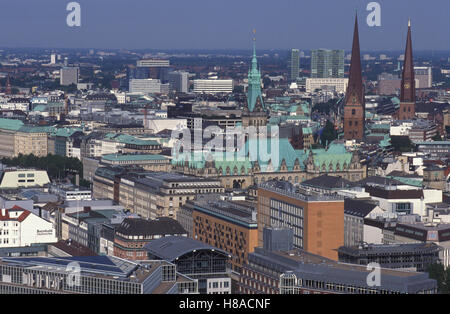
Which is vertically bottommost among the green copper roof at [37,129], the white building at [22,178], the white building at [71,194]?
the white building at [22,178]

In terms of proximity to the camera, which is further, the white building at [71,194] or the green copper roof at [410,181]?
the green copper roof at [410,181]

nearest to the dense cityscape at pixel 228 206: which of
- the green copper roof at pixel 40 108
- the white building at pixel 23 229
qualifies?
the white building at pixel 23 229

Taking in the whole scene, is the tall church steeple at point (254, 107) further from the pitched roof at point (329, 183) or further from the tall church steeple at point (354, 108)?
the tall church steeple at point (354, 108)

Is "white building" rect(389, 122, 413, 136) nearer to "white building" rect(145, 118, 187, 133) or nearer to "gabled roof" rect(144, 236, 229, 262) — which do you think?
"white building" rect(145, 118, 187, 133)

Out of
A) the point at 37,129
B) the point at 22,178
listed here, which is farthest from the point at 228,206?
the point at 37,129

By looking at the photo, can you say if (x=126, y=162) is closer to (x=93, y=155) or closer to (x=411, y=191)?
(x=93, y=155)

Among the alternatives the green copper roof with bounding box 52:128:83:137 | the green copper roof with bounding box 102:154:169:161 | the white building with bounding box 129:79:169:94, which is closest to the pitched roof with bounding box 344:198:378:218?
the green copper roof with bounding box 102:154:169:161

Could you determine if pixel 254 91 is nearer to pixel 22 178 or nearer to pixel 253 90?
pixel 253 90
